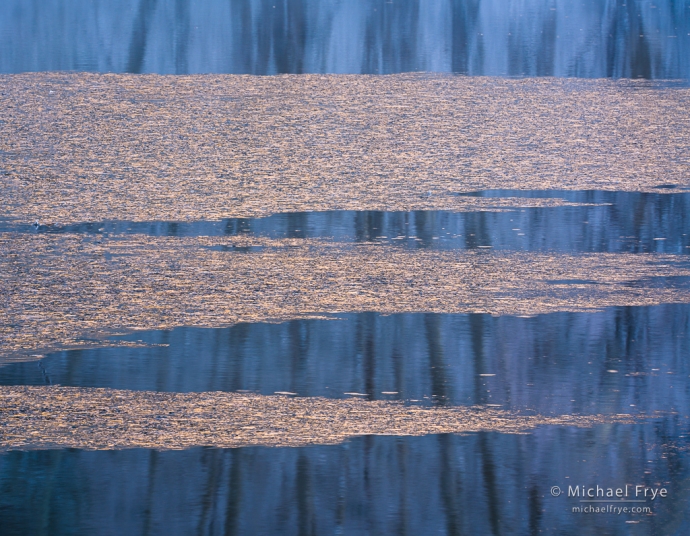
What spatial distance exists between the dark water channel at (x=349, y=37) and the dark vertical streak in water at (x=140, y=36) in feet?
0.05

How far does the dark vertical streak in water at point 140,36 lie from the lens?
8188 mm

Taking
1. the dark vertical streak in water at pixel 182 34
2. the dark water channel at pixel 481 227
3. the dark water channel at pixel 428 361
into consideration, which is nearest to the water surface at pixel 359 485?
the dark water channel at pixel 428 361

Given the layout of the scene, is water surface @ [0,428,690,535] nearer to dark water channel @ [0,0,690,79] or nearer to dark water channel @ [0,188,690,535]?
dark water channel @ [0,188,690,535]

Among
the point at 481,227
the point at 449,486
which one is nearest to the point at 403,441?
the point at 449,486

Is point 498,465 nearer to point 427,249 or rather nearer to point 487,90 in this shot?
point 427,249

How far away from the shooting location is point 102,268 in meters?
3.88

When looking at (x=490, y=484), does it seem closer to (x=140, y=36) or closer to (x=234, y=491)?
(x=234, y=491)

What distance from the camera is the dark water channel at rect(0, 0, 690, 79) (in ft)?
27.1

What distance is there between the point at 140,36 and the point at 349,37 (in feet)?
6.31

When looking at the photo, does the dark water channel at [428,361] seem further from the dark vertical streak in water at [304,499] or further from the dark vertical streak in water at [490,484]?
the dark vertical streak in water at [304,499]

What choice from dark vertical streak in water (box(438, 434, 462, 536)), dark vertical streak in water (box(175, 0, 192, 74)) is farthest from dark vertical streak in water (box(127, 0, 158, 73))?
dark vertical streak in water (box(438, 434, 462, 536))

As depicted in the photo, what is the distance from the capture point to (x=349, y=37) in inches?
388

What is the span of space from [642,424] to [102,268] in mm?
2005

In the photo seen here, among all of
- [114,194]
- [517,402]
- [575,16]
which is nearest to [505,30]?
[575,16]
